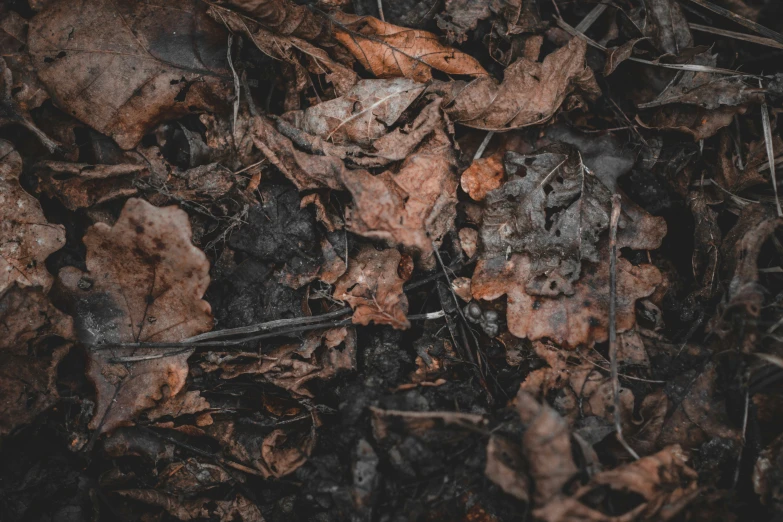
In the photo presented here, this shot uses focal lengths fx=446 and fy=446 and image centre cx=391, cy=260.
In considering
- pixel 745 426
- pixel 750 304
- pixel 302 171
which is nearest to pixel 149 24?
pixel 302 171

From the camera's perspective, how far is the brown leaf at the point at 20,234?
2316 millimetres

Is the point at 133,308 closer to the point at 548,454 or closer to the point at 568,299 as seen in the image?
the point at 548,454

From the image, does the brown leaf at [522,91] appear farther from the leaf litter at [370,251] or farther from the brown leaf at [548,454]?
the brown leaf at [548,454]

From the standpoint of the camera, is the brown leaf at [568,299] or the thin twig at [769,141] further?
the thin twig at [769,141]

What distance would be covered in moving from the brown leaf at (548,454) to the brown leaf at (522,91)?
5.26 feet

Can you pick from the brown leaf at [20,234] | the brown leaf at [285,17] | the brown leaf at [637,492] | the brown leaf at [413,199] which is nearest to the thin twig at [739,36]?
the brown leaf at [413,199]

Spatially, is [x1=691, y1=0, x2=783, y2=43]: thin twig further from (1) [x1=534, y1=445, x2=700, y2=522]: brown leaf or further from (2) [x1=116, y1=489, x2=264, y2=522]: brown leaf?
(2) [x1=116, y1=489, x2=264, y2=522]: brown leaf

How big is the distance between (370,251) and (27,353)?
72.5 inches

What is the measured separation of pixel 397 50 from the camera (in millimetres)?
2604

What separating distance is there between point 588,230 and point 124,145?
2.67 meters

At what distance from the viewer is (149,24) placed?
2529mm

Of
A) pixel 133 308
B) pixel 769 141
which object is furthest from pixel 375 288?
pixel 769 141

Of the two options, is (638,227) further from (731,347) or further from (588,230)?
(731,347)

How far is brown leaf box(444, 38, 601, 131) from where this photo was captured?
2.55 m
